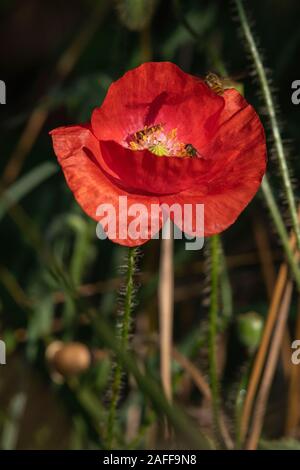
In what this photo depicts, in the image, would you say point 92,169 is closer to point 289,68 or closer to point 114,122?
point 114,122

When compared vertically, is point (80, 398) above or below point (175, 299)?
below

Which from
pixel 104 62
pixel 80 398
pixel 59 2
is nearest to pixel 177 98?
pixel 80 398

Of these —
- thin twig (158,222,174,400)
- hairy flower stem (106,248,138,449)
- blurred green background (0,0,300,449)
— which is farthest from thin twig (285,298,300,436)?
hairy flower stem (106,248,138,449)

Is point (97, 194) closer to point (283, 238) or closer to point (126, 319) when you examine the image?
point (126, 319)

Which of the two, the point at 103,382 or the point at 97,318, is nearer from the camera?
the point at 97,318

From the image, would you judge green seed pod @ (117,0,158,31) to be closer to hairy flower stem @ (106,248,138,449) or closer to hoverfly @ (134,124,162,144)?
hoverfly @ (134,124,162,144)

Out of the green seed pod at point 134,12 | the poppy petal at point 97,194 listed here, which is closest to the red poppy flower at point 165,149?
the poppy petal at point 97,194
